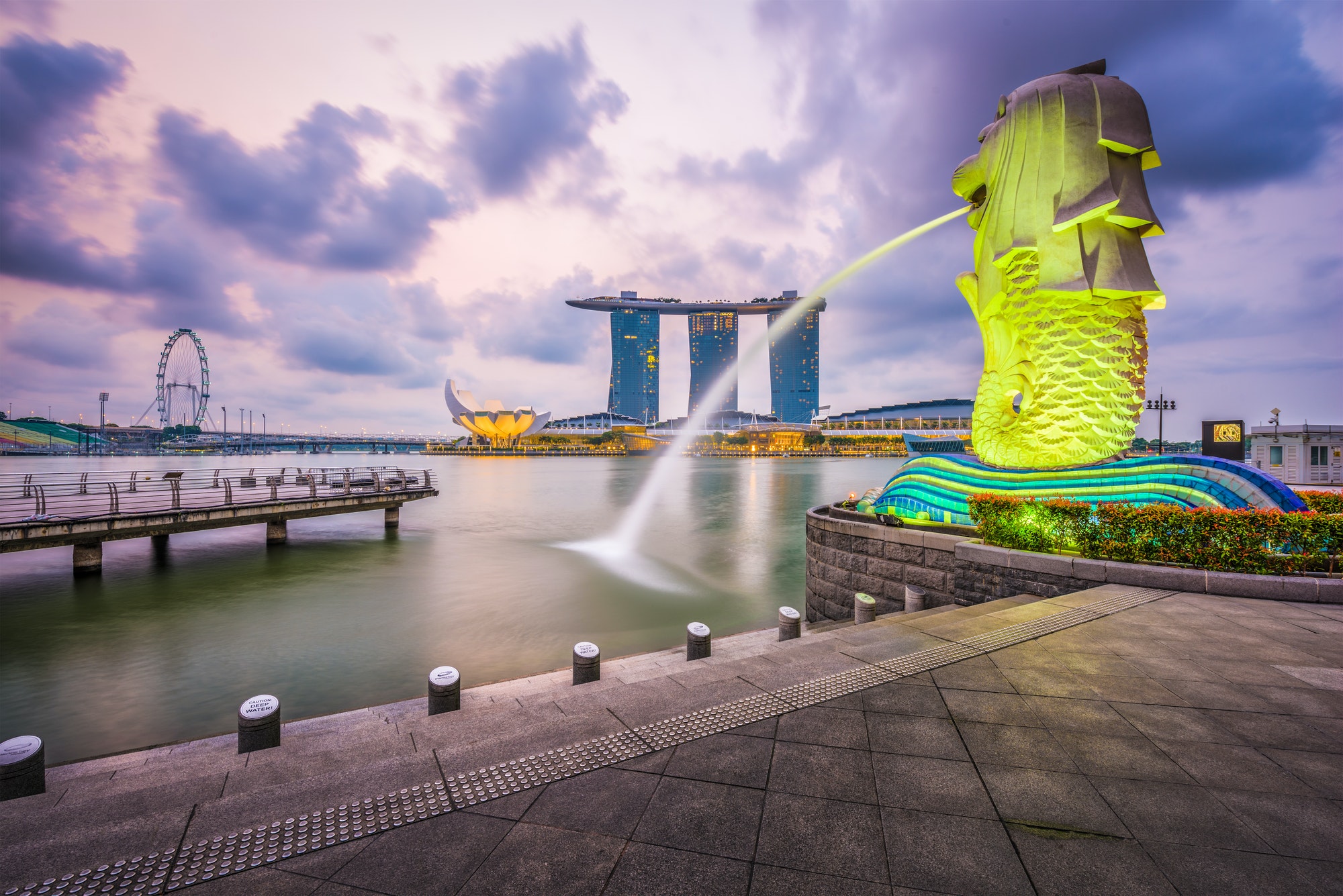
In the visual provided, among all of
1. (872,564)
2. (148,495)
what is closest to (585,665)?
(872,564)

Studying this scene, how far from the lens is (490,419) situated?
139 m

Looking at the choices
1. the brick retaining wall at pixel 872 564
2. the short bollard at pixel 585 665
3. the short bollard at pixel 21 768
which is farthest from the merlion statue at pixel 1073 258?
the short bollard at pixel 21 768

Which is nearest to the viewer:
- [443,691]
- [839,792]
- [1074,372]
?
[839,792]

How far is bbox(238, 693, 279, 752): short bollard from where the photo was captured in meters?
4.34

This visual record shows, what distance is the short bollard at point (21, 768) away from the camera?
3.65 m

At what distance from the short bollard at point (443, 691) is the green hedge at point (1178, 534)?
9.06 meters

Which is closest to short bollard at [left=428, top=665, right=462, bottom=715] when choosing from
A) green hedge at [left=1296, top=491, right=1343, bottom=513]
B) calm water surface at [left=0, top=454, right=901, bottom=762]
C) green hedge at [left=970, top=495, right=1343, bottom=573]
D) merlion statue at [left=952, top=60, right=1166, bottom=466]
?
calm water surface at [left=0, top=454, right=901, bottom=762]

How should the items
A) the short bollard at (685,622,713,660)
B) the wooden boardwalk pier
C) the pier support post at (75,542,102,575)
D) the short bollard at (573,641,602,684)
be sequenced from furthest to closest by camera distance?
1. the pier support post at (75,542,102,575)
2. the wooden boardwalk pier
3. the short bollard at (685,622,713,660)
4. the short bollard at (573,641,602,684)

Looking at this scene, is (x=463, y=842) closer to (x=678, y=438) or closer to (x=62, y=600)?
(x=62, y=600)

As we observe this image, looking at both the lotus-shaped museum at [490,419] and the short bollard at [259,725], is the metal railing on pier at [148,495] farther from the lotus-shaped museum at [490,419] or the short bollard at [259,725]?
the lotus-shaped museum at [490,419]

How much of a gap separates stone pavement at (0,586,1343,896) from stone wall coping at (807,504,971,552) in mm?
4370

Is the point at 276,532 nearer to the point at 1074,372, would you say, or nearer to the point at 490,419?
the point at 1074,372

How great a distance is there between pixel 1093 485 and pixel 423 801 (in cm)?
1261

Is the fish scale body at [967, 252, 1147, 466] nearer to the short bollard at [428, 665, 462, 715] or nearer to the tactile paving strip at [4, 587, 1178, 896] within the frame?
the tactile paving strip at [4, 587, 1178, 896]
